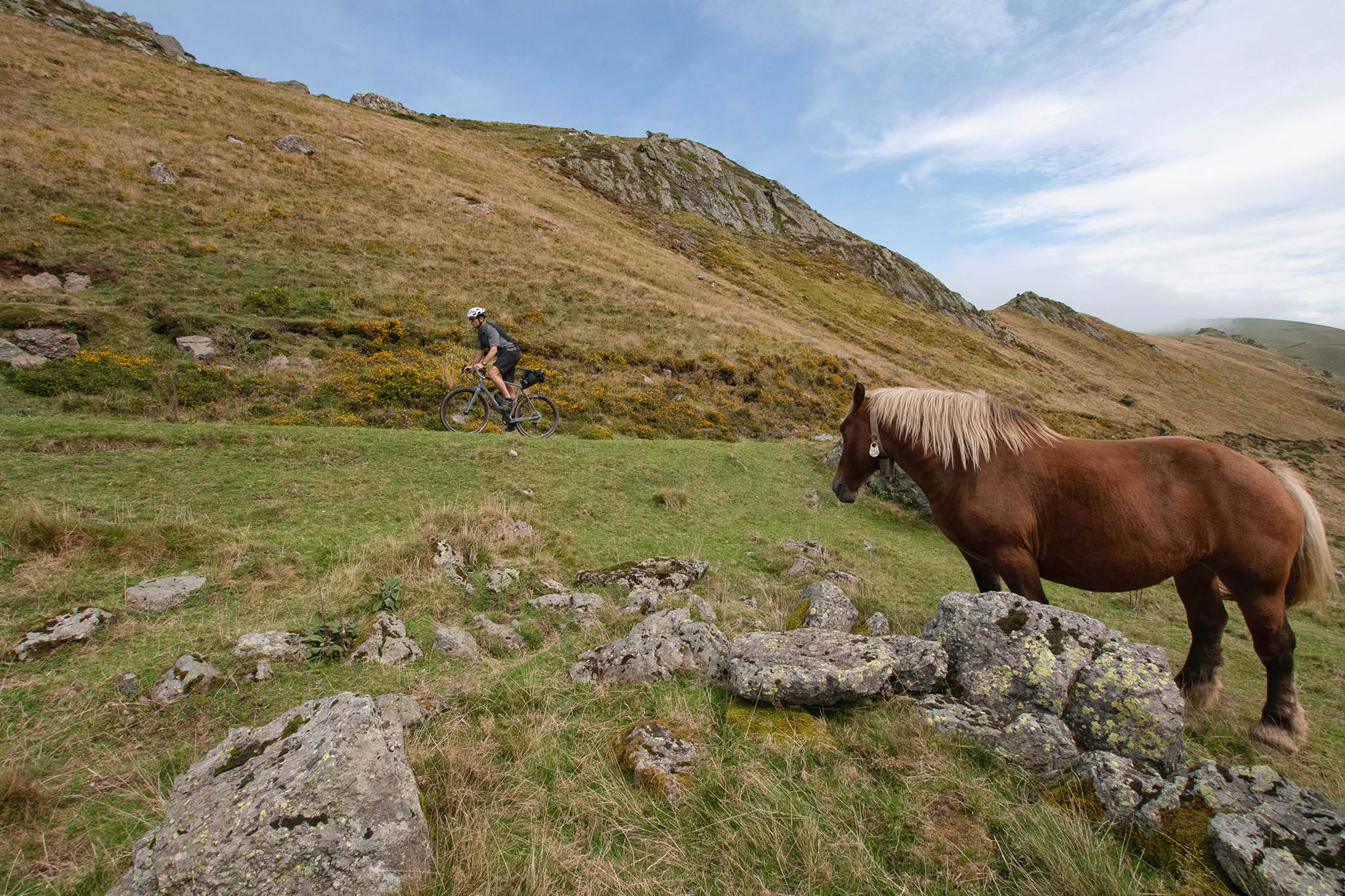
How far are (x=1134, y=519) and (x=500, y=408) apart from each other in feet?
39.2

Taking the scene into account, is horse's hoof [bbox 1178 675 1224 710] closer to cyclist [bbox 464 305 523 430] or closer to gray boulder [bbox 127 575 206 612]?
gray boulder [bbox 127 575 206 612]

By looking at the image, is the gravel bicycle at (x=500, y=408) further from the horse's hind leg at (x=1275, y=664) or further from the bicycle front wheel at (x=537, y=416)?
the horse's hind leg at (x=1275, y=664)

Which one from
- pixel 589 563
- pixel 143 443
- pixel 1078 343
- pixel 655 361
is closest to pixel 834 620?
pixel 589 563

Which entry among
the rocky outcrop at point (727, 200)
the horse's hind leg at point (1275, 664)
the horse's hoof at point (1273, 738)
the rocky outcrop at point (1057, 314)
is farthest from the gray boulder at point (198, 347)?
the rocky outcrop at point (1057, 314)

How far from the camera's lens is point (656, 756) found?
11.1 ft

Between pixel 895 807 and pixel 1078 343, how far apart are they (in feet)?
346

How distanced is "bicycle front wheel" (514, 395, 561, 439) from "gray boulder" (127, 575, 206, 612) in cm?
853

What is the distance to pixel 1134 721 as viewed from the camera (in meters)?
3.54

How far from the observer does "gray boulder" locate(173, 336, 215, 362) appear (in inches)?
549

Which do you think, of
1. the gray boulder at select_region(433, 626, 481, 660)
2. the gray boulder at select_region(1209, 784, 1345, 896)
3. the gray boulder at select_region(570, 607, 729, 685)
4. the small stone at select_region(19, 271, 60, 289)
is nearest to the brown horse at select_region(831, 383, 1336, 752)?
the gray boulder at select_region(1209, 784, 1345, 896)

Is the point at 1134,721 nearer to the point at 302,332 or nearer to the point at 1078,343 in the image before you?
the point at 302,332

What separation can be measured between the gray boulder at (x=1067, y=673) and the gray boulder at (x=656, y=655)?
6.11 ft

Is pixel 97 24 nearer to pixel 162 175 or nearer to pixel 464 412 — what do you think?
pixel 162 175

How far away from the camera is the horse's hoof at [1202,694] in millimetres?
5285
